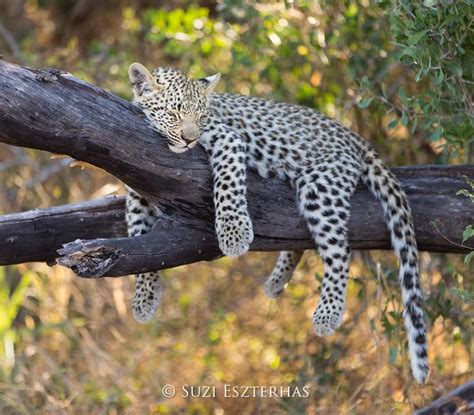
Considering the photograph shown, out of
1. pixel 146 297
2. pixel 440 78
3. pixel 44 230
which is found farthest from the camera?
pixel 146 297

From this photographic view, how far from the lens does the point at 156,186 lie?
5281 millimetres

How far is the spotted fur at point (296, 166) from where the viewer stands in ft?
17.7

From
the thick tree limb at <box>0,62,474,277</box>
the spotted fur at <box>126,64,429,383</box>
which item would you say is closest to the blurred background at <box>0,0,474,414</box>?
the spotted fur at <box>126,64,429,383</box>

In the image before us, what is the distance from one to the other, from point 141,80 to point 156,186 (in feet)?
2.71

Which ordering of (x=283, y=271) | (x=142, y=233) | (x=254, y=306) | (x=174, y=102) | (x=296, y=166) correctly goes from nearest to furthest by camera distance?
(x=174, y=102)
(x=142, y=233)
(x=296, y=166)
(x=283, y=271)
(x=254, y=306)

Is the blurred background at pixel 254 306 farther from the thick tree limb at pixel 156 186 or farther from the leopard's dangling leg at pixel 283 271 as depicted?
the thick tree limb at pixel 156 186

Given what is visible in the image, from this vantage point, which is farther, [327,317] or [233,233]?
[327,317]

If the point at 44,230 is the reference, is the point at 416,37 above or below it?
above

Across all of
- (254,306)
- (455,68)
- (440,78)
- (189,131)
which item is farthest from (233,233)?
(254,306)

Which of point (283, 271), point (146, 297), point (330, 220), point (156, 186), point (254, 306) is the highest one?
point (156, 186)

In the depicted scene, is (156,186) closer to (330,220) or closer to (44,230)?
(44,230)

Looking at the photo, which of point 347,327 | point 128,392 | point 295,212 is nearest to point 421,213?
point 295,212

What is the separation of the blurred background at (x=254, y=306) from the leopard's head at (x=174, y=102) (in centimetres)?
152

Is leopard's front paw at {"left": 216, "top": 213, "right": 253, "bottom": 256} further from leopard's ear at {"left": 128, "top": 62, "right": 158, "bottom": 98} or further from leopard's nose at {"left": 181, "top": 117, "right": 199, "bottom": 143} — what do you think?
leopard's ear at {"left": 128, "top": 62, "right": 158, "bottom": 98}
